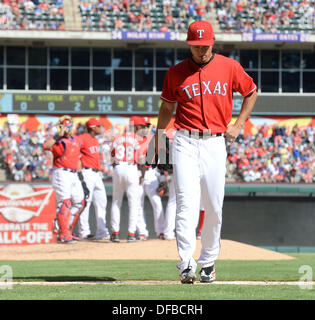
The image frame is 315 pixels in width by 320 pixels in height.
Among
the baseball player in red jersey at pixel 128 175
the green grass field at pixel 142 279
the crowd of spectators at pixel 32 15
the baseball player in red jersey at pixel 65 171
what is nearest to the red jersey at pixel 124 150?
the baseball player in red jersey at pixel 128 175

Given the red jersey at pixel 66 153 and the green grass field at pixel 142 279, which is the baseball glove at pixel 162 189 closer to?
the red jersey at pixel 66 153

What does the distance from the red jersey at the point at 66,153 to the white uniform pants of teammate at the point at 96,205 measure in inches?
39.4

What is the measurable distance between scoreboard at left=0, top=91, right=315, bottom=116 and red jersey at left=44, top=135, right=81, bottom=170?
2036cm

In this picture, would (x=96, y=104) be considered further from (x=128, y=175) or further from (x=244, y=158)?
(x=128, y=175)

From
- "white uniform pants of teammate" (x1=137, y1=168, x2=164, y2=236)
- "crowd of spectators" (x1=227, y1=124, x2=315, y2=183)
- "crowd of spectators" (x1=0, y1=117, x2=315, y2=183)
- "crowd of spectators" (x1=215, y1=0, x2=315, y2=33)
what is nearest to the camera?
"white uniform pants of teammate" (x1=137, y1=168, x2=164, y2=236)

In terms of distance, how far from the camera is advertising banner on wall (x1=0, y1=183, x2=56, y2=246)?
47.5ft

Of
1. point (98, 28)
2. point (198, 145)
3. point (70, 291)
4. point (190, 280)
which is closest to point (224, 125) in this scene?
point (198, 145)

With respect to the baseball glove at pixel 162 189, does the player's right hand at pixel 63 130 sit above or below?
above

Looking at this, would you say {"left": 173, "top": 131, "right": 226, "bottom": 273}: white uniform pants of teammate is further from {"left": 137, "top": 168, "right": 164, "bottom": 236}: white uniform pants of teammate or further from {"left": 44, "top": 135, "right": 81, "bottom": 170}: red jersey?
{"left": 137, "top": 168, "right": 164, "bottom": 236}: white uniform pants of teammate

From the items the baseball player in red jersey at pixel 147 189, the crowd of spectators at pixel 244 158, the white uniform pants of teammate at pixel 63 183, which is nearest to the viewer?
the white uniform pants of teammate at pixel 63 183

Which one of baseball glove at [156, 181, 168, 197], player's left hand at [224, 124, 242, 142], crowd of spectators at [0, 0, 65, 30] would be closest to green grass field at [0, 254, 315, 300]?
player's left hand at [224, 124, 242, 142]

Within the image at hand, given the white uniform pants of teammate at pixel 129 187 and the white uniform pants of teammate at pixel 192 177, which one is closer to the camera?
the white uniform pants of teammate at pixel 192 177

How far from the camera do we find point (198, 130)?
6.62 metres

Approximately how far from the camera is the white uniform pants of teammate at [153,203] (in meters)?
14.3
